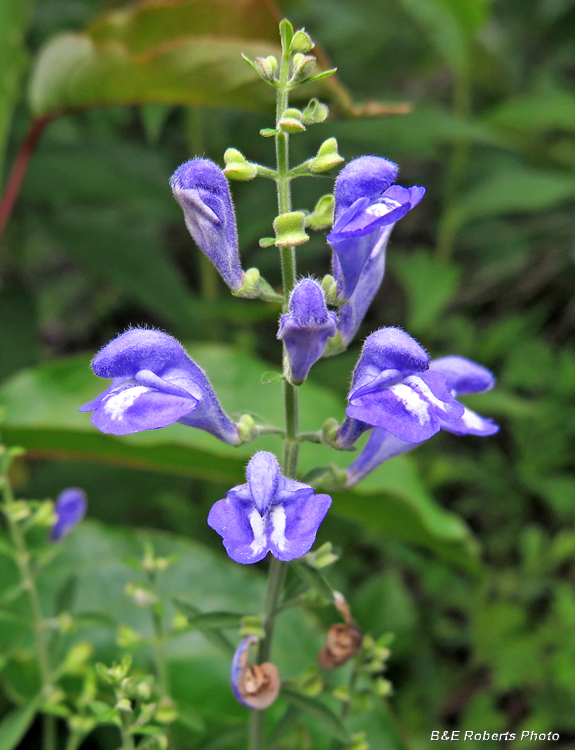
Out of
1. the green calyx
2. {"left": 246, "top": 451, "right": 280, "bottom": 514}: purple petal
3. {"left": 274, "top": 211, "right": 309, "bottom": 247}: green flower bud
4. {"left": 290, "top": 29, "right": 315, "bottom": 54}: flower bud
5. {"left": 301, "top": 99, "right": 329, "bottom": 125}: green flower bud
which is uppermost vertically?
{"left": 290, "top": 29, "right": 315, "bottom": 54}: flower bud

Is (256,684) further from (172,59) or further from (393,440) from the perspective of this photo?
(172,59)

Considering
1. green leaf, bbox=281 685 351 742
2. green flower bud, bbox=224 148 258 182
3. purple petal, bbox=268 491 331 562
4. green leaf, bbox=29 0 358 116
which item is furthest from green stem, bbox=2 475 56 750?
green leaf, bbox=29 0 358 116

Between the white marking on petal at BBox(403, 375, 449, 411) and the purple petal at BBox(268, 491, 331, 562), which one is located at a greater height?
the white marking on petal at BBox(403, 375, 449, 411)

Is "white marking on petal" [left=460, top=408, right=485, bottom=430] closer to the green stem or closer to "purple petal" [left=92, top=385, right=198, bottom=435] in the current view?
"purple petal" [left=92, top=385, right=198, bottom=435]

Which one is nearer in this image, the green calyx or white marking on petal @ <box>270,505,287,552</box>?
white marking on petal @ <box>270,505,287,552</box>

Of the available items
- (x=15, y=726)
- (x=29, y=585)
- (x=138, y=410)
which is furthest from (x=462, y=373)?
(x=15, y=726)

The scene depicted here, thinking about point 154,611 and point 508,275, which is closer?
point 154,611

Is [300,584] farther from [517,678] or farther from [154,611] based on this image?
[517,678]

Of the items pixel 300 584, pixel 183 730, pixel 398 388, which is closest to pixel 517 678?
pixel 183 730
